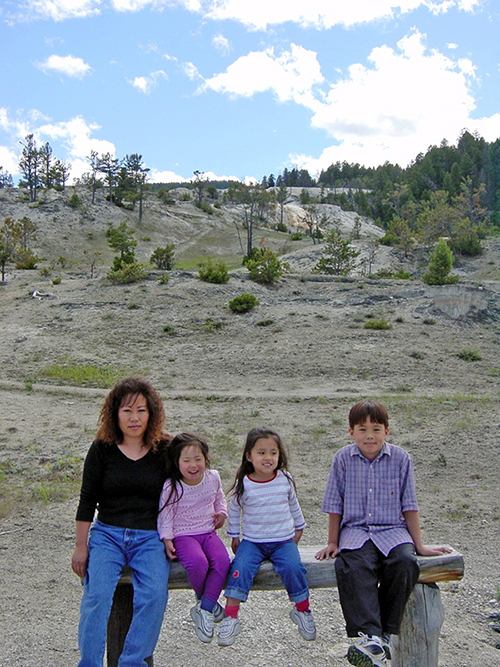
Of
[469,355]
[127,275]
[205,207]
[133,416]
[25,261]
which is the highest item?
[205,207]

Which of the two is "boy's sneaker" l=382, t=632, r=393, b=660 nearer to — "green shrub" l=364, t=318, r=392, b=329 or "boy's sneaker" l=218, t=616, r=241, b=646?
"boy's sneaker" l=218, t=616, r=241, b=646

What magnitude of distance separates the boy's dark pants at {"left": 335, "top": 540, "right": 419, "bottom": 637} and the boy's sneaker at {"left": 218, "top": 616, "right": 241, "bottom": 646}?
2.01 feet

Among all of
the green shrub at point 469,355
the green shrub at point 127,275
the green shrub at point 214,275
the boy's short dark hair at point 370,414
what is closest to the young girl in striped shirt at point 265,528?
the boy's short dark hair at point 370,414

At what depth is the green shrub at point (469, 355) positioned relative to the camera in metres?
17.1

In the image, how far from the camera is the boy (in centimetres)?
291

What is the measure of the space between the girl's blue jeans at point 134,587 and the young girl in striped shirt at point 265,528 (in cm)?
40

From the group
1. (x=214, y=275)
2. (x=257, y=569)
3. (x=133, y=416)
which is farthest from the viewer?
(x=214, y=275)

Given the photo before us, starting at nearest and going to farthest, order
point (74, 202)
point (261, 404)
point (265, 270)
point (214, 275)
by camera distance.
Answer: point (261, 404)
point (214, 275)
point (265, 270)
point (74, 202)

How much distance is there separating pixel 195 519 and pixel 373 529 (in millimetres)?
1089

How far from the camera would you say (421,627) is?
9.97ft

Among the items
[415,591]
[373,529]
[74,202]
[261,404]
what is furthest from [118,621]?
[74,202]

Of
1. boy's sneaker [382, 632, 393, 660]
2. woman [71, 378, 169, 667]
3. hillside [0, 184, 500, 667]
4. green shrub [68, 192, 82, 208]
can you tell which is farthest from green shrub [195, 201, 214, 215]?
boy's sneaker [382, 632, 393, 660]

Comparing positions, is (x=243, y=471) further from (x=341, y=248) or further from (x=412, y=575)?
(x=341, y=248)

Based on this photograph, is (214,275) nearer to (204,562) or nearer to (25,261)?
(25,261)
